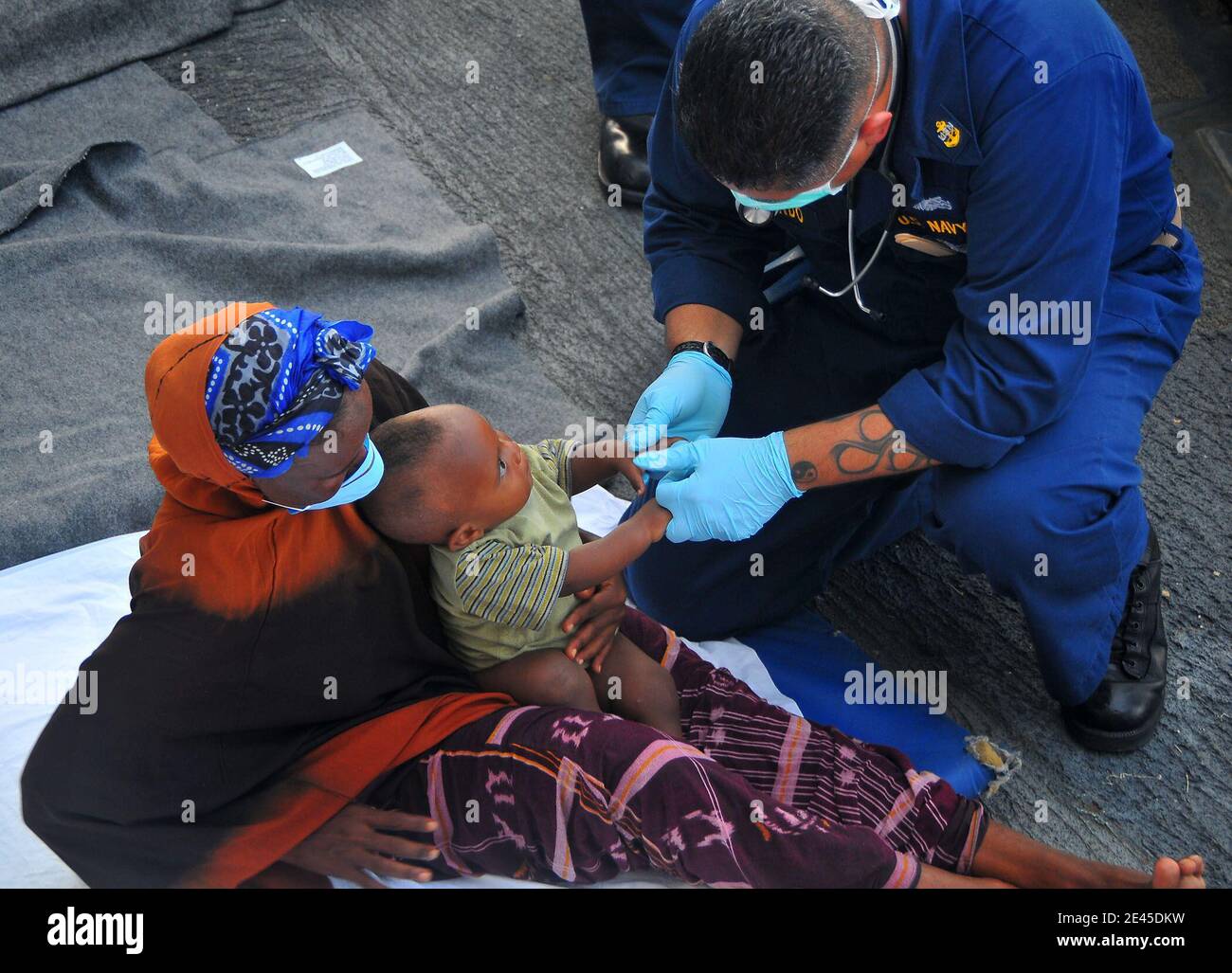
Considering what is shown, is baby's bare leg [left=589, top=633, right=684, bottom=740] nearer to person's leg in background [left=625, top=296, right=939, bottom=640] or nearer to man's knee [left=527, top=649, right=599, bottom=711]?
man's knee [left=527, top=649, right=599, bottom=711]

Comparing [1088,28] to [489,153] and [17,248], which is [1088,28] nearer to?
[489,153]

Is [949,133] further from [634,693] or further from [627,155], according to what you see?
[627,155]

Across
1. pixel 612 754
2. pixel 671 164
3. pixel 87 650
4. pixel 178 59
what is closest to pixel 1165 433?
pixel 671 164

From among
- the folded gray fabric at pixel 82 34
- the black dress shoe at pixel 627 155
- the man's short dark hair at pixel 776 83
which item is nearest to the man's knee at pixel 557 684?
the man's short dark hair at pixel 776 83

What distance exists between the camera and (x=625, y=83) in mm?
2596

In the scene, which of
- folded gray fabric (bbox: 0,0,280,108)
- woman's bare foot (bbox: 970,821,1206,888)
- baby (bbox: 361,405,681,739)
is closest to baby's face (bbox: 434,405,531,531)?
baby (bbox: 361,405,681,739)

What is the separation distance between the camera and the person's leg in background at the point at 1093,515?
150cm

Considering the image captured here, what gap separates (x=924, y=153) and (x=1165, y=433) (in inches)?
40.9

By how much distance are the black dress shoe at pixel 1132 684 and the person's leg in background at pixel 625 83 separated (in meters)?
1.43

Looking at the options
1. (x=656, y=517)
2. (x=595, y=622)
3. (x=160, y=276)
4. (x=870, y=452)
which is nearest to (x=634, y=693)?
(x=595, y=622)

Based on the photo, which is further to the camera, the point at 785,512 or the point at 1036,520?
the point at 785,512

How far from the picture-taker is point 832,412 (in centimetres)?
178

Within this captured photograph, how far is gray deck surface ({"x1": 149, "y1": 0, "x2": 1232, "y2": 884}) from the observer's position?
65.6 inches

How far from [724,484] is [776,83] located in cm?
54
